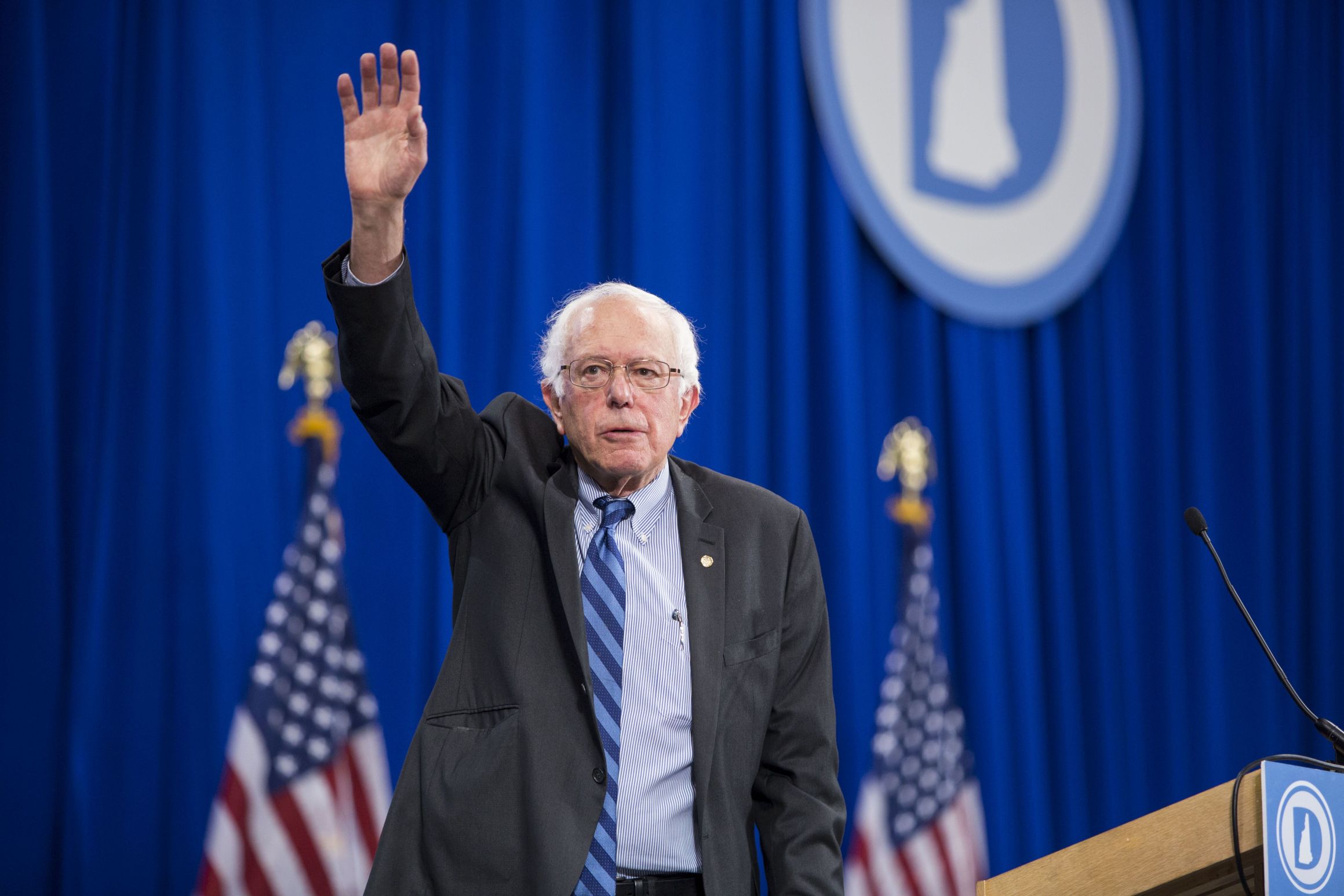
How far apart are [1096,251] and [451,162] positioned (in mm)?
2045

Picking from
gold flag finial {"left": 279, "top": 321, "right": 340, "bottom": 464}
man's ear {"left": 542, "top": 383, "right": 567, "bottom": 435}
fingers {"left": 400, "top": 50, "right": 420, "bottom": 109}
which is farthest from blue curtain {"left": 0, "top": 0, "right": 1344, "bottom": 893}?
fingers {"left": 400, "top": 50, "right": 420, "bottom": 109}

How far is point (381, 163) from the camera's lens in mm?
1609

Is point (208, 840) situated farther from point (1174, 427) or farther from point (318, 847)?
point (1174, 427)

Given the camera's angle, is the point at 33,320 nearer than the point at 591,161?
Yes

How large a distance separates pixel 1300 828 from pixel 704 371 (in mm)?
2079

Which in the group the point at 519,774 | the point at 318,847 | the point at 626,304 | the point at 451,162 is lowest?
the point at 318,847

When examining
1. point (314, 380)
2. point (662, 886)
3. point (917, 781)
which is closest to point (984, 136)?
point (917, 781)

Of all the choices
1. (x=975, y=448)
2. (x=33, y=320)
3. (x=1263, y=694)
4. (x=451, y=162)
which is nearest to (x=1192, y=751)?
(x=1263, y=694)

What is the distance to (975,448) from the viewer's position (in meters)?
3.66

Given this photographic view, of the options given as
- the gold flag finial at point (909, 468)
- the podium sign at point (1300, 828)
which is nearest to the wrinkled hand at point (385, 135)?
the podium sign at point (1300, 828)

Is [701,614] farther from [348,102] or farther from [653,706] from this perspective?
[348,102]

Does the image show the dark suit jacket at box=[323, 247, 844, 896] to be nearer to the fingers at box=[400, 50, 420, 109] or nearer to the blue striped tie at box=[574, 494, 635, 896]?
the blue striped tie at box=[574, 494, 635, 896]

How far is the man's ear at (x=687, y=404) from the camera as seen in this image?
1.91 metres

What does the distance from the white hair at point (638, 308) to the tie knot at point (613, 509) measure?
7.0 inches
